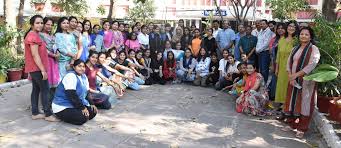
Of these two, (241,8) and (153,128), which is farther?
(241,8)

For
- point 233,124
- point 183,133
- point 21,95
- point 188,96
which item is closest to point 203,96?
point 188,96

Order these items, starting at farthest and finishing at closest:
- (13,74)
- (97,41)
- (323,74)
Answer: (13,74), (97,41), (323,74)

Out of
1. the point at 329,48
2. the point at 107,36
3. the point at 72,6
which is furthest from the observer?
the point at 72,6

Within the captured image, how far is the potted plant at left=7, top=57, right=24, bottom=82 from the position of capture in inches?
376

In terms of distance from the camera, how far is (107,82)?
319 inches

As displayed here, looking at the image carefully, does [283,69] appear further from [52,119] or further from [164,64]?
[164,64]

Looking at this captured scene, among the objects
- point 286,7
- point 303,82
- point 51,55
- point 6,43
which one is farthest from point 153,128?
point 286,7

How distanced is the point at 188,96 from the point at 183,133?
2.91m

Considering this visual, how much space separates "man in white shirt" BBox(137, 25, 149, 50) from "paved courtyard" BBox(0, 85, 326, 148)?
2683 millimetres

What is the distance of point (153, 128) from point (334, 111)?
9.26ft

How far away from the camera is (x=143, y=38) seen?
10688mm

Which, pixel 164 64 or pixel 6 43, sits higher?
pixel 6 43

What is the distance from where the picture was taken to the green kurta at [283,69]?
695 centimetres

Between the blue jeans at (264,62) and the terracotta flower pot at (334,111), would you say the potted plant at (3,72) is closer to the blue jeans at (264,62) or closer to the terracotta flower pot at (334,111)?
the blue jeans at (264,62)
